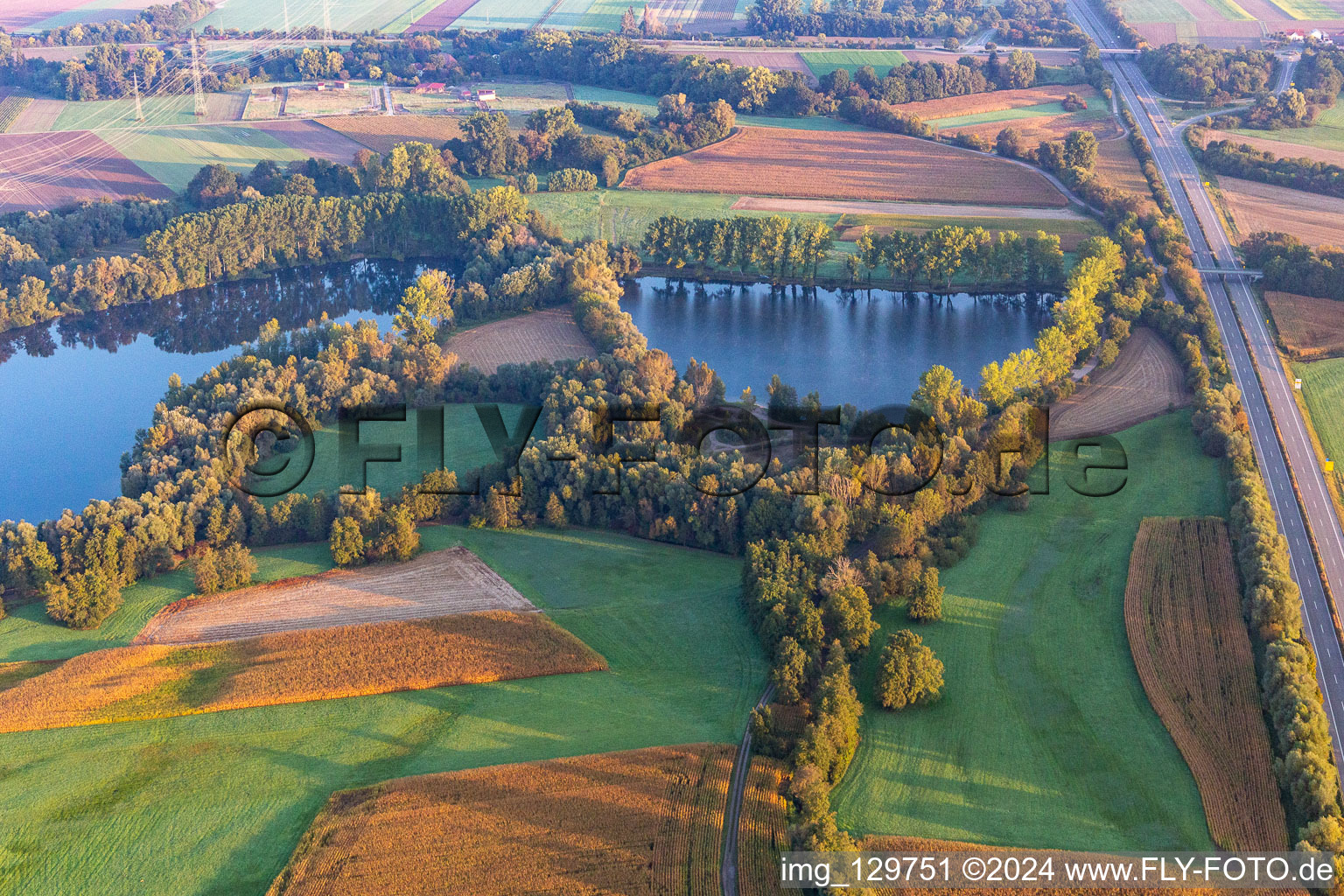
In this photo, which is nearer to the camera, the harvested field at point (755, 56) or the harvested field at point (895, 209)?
the harvested field at point (895, 209)

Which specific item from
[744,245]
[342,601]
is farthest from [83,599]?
[744,245]

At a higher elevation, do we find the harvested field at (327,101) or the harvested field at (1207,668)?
the harvested field at (327,101)

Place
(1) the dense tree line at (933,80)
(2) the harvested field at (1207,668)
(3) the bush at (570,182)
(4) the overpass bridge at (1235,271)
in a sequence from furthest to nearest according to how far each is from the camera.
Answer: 1. (1) the dense tree line at (933,80)
2. (3) the bush at (570,182)
3. (4) the overpass bridge at (1235,271)
4. (2) the harvested field at (1207,668)

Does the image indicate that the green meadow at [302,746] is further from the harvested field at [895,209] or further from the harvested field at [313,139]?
the harvested field at [313,139]

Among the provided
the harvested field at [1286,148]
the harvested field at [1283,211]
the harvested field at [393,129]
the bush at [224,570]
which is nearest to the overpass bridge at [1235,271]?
the harvested field at [1283,211]

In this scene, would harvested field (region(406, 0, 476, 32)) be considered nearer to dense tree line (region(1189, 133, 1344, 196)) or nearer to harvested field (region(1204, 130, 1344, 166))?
harvested field (region(1204, 130, 1344, 166))

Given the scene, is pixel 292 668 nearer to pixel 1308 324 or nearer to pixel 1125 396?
pixel 1125 396

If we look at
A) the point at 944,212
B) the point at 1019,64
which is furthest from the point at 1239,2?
the point at 944,212

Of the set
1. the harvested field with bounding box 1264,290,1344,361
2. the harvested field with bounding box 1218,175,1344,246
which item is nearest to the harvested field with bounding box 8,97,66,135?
the harvested field with bounding box 1218,175,1344,246
